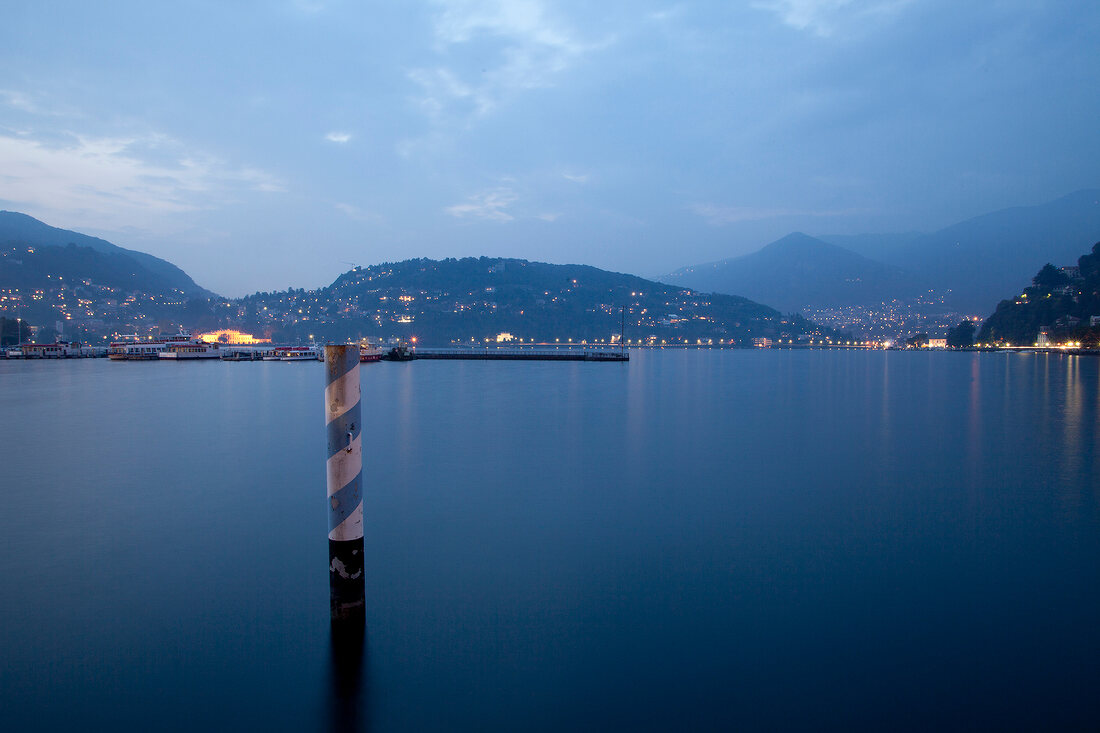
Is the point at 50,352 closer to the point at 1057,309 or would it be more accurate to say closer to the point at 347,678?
the point at 347,678

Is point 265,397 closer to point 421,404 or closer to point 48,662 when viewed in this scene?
point 421,404

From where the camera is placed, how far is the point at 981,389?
34062 mm

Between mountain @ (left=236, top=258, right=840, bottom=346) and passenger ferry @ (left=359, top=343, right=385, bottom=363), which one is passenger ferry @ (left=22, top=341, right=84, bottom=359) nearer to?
passenger ferry @ (left=359, top=343, right=385, bottom=363)

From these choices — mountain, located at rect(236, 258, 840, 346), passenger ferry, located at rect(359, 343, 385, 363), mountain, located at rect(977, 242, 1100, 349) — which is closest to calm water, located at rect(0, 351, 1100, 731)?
passenger ferry, located at rect(359, 343, 385, 363)

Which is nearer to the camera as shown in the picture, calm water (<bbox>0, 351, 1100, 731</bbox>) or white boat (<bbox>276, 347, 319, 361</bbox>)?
calm water (<bbox>0, 351, 1100, 731</bbox>)

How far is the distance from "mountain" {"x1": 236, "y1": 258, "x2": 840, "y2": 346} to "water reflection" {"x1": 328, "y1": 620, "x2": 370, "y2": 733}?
416ft

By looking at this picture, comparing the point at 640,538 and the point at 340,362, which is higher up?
the point at 340,362

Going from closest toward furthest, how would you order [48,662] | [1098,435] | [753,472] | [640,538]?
[48,662] → [640,538] → [753,472] → [1098,435]

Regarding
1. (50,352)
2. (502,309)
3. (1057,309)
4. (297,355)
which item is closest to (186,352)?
(297,355)

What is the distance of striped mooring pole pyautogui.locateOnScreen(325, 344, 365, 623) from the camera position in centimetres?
435

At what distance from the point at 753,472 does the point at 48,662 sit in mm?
10427

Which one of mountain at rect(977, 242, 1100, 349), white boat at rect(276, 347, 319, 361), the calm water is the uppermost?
mountain at rect(977, 242, 1100, 349)

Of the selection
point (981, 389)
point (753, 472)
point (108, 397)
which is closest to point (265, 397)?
point (108, 397)

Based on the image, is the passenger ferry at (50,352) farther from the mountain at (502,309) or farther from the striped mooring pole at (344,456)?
the striped mooring pole at (344,456)
